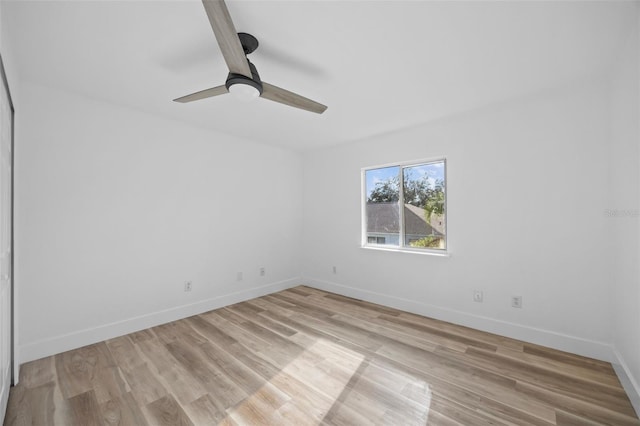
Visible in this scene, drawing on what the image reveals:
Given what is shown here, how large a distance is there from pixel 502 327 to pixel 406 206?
5.70 feet

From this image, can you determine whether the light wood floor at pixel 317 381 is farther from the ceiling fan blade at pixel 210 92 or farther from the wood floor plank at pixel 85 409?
the ceiling fan blade at pixel 210 92

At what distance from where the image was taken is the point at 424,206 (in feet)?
11.7

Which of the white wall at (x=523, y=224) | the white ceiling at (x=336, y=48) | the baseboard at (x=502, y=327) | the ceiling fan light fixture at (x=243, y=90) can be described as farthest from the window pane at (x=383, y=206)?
the ceiling fan light fixture at (x=243, y=90)

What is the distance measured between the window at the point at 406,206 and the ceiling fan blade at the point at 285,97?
6.30 ft

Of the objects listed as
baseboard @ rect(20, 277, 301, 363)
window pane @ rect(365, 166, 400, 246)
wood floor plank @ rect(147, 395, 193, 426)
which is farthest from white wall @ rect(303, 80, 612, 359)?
wood floor plank @ rect(147, 395, 193, 426)

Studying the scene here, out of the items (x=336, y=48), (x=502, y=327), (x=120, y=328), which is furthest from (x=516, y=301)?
(x=120, y=328)

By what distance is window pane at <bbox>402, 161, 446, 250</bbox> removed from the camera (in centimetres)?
341

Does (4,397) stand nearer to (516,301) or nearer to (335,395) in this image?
(335,395)

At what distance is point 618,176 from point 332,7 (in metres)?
2.53

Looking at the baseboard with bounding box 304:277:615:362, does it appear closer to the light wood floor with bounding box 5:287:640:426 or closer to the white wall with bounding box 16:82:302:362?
the light wood floor with bounding box 5:287:640:426

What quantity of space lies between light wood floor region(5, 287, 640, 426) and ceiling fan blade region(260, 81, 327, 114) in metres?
2.17

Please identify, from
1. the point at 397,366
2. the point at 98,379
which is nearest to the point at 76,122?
the point at 98,379

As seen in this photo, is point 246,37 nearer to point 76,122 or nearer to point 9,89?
point 9,89

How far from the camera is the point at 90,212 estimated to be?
2.69 metres
